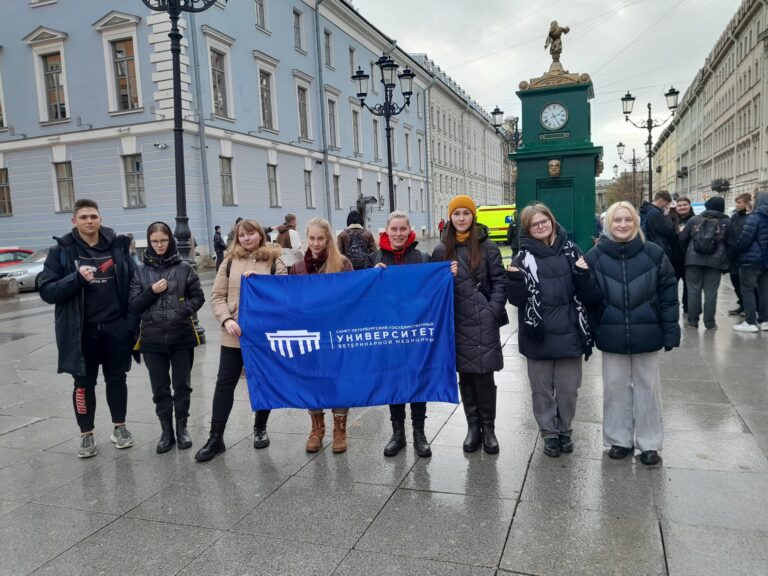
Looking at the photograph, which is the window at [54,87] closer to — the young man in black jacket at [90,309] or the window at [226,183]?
the window at [226,183]

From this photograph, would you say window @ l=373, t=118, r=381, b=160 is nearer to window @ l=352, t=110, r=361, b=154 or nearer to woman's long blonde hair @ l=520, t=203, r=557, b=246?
window @ l=352, t=110, r=361, b=154

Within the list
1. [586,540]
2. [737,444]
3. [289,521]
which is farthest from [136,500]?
[737,444]

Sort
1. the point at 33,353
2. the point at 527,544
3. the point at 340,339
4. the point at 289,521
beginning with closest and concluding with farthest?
1. the point at 527,544
2. the point at 289,521
3. the point at 340,339
4. the point at 33,353

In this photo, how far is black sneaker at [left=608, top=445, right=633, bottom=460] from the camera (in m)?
4.34

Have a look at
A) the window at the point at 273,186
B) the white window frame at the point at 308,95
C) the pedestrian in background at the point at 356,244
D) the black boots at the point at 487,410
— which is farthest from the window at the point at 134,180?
the black boots at the point at 487,410

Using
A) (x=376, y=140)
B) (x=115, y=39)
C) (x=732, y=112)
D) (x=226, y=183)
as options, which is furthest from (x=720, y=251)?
(x=732, y=112)

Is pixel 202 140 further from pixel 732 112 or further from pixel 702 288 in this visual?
pixel 732 112

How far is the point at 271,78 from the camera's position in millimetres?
29516

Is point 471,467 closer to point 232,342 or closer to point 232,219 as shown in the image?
point 232,342

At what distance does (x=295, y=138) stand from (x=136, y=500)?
96.3ft

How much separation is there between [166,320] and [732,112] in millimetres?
63343

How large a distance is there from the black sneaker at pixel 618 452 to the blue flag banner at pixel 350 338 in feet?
3.89

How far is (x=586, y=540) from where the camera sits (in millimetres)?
3246

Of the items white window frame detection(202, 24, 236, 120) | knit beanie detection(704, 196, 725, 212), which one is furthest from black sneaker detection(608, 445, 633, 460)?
white window frame detection(202, 24, 236, 120)
